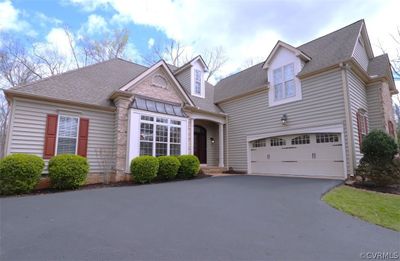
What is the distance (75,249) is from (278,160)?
33.6 feet

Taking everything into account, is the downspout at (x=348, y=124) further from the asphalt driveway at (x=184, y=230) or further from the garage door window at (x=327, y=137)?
the asphalt driveway at (x=184, y=230)

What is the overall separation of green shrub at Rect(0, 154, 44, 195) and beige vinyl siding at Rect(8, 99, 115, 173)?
1.34 metres

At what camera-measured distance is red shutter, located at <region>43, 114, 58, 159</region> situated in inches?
334

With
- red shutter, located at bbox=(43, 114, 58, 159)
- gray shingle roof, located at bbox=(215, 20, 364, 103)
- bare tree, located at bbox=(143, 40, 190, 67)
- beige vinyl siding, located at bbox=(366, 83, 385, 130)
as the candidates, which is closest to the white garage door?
beige vinyl siding, located at bbox=(366, 83, 385, 130)

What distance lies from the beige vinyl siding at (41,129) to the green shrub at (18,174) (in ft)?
4.40

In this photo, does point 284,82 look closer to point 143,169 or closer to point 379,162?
point 379,162

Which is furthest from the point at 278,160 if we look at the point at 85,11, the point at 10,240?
the point at 85,11

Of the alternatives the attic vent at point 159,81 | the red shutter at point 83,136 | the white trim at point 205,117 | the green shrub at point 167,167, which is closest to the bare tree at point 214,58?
the white trim at point 205,117

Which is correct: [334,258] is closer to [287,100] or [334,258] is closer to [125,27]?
[287,100]

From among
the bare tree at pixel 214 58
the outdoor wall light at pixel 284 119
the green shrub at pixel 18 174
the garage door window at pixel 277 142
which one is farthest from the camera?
the bare tree at pixel 214 58

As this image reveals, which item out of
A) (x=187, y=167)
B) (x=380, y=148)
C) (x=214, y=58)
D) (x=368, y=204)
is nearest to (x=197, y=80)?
(x=187, y=167)

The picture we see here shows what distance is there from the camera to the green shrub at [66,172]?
7.49 m

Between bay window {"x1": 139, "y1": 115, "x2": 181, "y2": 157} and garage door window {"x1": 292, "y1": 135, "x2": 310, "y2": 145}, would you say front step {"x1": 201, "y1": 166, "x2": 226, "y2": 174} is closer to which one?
bay window {"x1": 139, "y1": 115, "x2": 181, "y2": 157}

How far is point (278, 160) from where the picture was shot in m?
11.6
